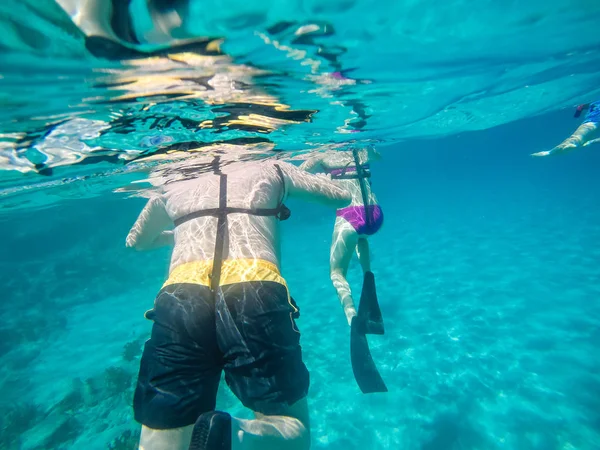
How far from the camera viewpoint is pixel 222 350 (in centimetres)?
281

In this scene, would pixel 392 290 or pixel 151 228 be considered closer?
pixel 151 228

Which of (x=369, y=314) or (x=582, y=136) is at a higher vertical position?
(x=582, y=136)

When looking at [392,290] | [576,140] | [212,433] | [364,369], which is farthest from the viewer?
[392,290]

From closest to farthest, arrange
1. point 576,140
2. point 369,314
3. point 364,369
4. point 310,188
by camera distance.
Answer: point 310,188, point 364,369, point 369,314, point 576,140

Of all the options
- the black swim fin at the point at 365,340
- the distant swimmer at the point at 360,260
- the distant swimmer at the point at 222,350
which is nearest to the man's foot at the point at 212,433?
the distant swimmer at the point at 222,350

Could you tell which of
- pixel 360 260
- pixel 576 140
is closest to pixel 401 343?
pixel 360 260

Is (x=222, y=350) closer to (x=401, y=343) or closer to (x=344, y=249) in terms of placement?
(x=344, y=249)

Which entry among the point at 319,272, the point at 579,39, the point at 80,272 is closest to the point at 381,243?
the point at 319,272

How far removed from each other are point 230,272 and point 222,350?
707 mm

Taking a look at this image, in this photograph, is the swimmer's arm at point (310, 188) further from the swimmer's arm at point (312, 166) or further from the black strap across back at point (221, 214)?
the swimmer's arm at point (312, 166)

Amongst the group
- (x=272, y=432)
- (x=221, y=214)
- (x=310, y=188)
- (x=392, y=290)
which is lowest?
(x=392, y=290)

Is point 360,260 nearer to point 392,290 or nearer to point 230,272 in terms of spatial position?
point 230,272

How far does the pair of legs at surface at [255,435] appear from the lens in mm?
2502

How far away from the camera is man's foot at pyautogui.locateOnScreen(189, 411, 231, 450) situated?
7.25 feet
